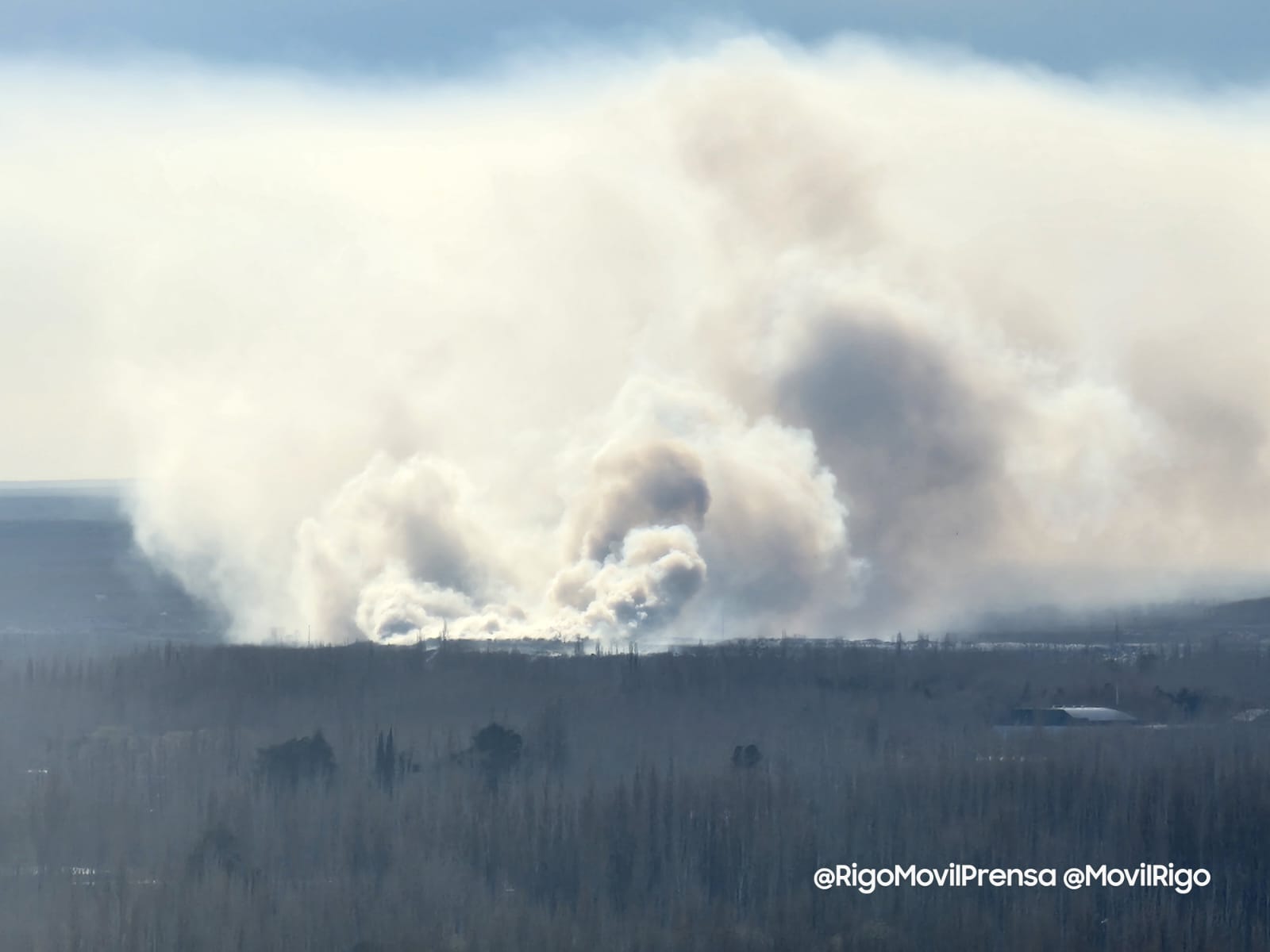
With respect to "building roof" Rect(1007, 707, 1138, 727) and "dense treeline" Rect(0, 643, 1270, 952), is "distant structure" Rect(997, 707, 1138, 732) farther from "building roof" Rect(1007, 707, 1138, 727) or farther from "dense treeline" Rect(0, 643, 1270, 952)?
"dense treeline" Rect(0, 643, 1270, 952)

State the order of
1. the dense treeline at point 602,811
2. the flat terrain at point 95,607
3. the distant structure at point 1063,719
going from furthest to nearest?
the flat terrain at point 95,607 < the distant structure at point 1063,719 < the dense treeline at point 602,811

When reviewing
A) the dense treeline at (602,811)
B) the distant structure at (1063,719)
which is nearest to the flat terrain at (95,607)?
the dense treeline at (602,811)

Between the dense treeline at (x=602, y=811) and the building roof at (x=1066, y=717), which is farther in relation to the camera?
the building roof at (x=1066, y=717)

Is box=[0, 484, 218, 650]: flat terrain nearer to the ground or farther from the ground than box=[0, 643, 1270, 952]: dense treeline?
farther from the ground

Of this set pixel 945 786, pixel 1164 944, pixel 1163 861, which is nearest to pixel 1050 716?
pixel 945 786

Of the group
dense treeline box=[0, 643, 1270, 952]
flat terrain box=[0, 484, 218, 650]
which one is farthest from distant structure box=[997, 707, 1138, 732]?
flat terrain box=[0, 484, 218, 650]

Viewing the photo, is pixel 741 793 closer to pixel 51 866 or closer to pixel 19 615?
pixel 51 866

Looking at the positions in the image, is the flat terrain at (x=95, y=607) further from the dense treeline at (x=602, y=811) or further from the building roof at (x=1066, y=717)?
the building roof at (x=1066, y=717)

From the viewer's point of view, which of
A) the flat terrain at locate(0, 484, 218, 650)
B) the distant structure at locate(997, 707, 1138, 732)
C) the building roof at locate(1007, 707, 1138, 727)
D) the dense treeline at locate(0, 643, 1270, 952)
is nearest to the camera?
the dense treeline at locate(0, 643, 1270, 952)
